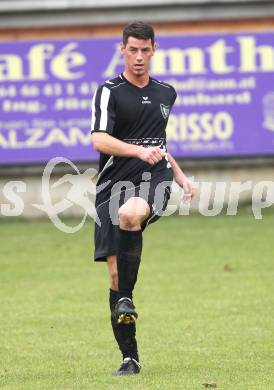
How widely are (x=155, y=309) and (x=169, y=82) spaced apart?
10527mm

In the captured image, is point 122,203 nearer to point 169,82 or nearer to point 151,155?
point 151,155

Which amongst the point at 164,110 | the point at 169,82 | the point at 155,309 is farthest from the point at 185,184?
the point at 169,82

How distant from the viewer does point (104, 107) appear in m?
8.67

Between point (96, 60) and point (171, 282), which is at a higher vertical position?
point (96, 60)

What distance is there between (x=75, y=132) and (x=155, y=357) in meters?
13.4

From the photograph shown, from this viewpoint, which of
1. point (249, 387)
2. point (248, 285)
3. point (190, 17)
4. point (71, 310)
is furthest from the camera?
point (190, 17)

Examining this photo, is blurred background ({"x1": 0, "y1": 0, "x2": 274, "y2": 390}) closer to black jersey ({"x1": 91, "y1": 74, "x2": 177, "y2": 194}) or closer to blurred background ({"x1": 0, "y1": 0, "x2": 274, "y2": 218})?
blurred background ({"x1": 0, "y1": 0, "x2": 274, "y2": 218})

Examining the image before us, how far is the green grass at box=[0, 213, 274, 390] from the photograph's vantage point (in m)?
9.02

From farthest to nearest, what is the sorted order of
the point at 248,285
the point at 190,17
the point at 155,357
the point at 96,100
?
the point at 190,17 < the point at 248,285 < the point at 155,357 < the point at 96,100

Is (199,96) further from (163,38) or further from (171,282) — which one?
(171,282)

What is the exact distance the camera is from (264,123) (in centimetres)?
2300

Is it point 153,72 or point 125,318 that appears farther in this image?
point 153,72

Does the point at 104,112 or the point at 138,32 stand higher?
the point at 138,32

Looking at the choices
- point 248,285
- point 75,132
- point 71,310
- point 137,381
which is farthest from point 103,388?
point 75,132
